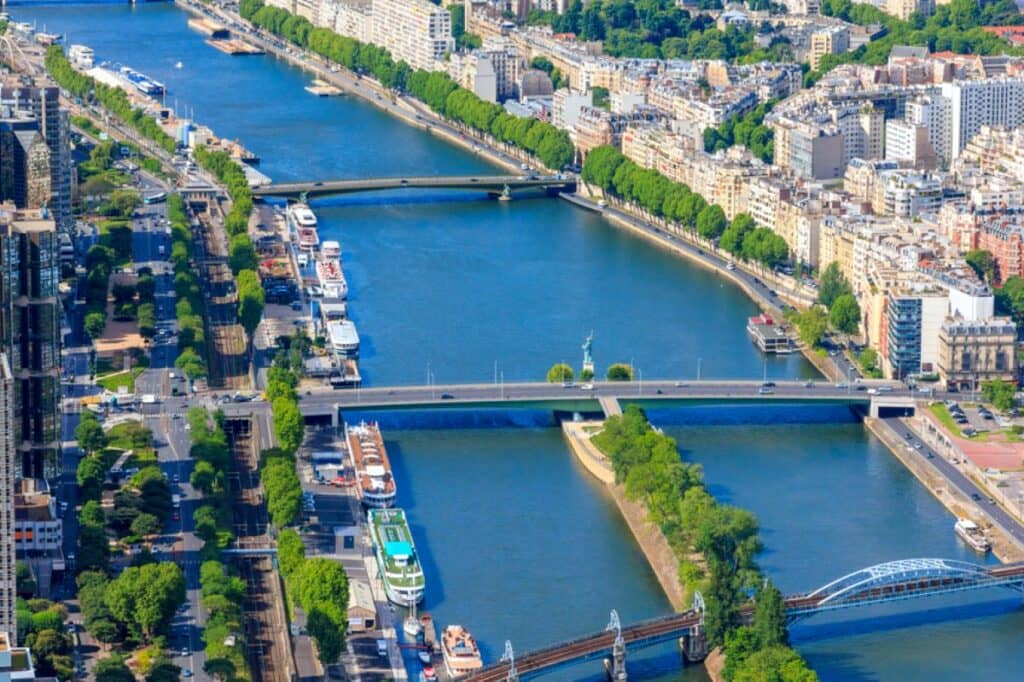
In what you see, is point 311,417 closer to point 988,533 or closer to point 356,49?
point 988,533

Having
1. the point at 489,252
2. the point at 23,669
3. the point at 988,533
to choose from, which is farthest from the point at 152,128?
the point at 23,669

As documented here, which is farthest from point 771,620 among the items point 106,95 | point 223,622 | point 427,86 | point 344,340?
A: point 427,86

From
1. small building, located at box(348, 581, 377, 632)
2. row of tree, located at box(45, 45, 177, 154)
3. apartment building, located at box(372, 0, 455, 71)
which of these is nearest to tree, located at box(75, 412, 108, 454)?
small building, located at box(348, 581, 377, 632)

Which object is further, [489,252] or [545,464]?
[489,252]

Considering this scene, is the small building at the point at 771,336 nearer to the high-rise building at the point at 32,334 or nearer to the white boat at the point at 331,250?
the white boat at the point at 331,250

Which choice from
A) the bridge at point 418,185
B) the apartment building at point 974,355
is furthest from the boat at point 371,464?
the bridge at point 418,185

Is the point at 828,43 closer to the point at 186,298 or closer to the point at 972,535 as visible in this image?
the point at 186,298
